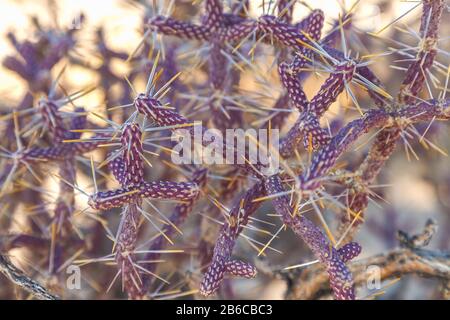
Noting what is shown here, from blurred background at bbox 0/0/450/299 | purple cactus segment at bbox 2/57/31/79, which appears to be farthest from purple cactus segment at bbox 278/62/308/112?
purple cactus segment at bbox 2/57/31/79

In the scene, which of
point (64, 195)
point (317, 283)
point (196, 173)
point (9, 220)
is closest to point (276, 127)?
point (196, 173)

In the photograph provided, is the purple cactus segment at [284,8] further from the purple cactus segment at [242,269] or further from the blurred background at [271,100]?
the purple cactus segment at [242,269]

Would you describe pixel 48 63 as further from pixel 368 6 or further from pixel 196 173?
pixel 368 6

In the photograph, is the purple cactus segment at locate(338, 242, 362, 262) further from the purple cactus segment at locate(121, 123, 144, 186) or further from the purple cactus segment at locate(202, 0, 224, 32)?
the purple cactus segment at locate(202, 0, 224, 32)

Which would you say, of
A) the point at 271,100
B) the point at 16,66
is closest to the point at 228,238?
the point at 271,100

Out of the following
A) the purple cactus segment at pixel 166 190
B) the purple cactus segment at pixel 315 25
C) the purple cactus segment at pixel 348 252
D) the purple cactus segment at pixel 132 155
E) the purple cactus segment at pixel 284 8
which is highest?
the purple cactus segment at pixel 284 8

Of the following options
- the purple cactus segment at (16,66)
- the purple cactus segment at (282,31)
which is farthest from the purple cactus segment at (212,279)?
the purple cactus segment at (16,66)
